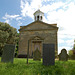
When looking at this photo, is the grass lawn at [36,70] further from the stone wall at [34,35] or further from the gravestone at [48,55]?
the stone wall at [34,35]

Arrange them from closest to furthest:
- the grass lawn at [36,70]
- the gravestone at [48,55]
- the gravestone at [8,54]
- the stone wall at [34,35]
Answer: the grass lawn at [36,70], the gravestone at [48,55], the gravestone at [8,54], the stone wall at [34,35]

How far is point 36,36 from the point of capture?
2017 cm

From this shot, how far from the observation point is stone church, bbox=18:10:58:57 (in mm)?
19859

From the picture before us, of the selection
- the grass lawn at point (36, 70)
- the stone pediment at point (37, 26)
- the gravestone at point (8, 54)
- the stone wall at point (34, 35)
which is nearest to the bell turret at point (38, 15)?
the stone pediment at point (37, 26)

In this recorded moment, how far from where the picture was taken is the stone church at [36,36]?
19859 mm

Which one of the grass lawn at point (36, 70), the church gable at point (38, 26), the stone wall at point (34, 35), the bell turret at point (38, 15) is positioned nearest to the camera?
the grass lawn at point (36, 70)

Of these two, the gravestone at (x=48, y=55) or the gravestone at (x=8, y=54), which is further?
the gravestone at (x=8, y=54)

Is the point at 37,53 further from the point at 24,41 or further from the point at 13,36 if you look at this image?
the point at 13,36

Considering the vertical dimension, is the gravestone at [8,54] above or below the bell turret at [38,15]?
below

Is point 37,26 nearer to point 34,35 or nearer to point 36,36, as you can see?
point 34,35

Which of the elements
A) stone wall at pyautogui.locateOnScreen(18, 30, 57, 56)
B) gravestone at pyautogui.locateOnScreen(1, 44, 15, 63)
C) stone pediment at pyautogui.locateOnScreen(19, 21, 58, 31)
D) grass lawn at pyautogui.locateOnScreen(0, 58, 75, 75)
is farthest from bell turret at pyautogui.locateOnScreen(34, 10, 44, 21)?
grass lawn at pyautogui.locateOnScreen(0, 58, 75, 75)

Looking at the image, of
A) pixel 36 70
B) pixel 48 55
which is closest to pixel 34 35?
pixel 48 55

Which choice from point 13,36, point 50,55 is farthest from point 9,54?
point 13,36

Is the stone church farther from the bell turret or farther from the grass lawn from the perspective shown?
the grass lawn
